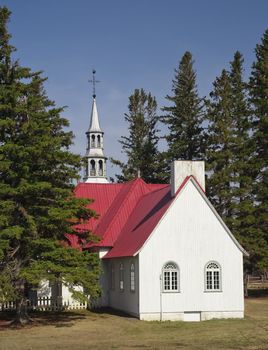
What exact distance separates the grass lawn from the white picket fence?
2437 mm

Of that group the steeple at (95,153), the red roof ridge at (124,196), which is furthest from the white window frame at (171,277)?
the steeple at (95,153)

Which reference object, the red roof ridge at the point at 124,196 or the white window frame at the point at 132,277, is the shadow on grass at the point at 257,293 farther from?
the white window frame at the point at 132,277

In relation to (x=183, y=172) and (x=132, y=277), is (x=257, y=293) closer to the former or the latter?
(x=132, y=277)

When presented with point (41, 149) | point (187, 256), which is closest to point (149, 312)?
point (187, 256)

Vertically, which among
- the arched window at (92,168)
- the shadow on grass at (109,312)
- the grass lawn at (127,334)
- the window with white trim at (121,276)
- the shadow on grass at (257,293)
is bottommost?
the shadow on grass at (257,293)

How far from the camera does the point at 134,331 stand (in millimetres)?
27766

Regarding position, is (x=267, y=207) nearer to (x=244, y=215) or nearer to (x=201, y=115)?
(x=244, y=215)

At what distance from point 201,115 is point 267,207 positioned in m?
13.0

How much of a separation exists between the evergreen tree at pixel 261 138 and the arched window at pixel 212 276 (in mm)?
13001

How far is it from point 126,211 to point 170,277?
8229mm

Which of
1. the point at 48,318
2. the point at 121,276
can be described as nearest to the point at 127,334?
the point at 48,318

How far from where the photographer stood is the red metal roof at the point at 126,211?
112ft

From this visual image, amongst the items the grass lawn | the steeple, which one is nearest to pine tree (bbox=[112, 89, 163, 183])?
the steeple

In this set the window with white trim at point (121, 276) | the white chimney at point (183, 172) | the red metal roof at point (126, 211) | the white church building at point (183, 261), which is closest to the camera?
the white church building at point (183, 261)
